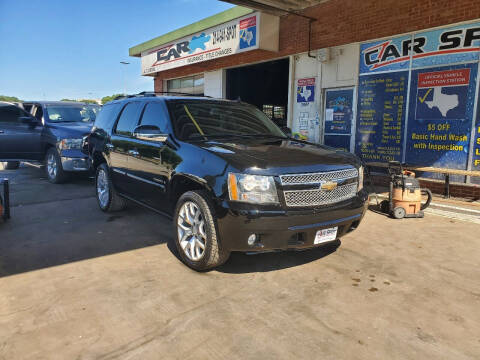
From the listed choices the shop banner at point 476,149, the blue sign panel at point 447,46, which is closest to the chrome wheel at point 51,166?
the blue sign panel at point 447,46

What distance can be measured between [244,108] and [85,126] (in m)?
5.68

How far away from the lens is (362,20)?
8914 mm

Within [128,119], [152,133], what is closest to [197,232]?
[152,133]

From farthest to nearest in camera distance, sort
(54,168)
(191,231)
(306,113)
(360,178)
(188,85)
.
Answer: (188,85), (306,113), (54,168), (360,178), (191,231)

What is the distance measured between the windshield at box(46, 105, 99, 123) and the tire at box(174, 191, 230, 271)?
7.23 metres

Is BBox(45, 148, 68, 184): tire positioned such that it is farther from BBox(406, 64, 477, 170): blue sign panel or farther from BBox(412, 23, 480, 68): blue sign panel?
BBox(412, 23, 480, 68): blue sign panel

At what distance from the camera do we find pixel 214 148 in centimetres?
375

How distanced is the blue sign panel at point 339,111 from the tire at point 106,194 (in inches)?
243

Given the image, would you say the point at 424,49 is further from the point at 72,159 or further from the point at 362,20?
the point at 72,159

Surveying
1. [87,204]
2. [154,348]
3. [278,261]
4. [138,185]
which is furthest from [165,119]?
[87,204]

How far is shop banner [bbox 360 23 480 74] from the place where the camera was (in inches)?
286

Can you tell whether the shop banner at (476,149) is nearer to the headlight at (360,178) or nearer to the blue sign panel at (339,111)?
the blue sign panel at (339,111)

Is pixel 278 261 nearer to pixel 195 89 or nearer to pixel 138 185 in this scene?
pixel 138 185

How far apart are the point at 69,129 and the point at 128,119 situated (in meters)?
4.14
